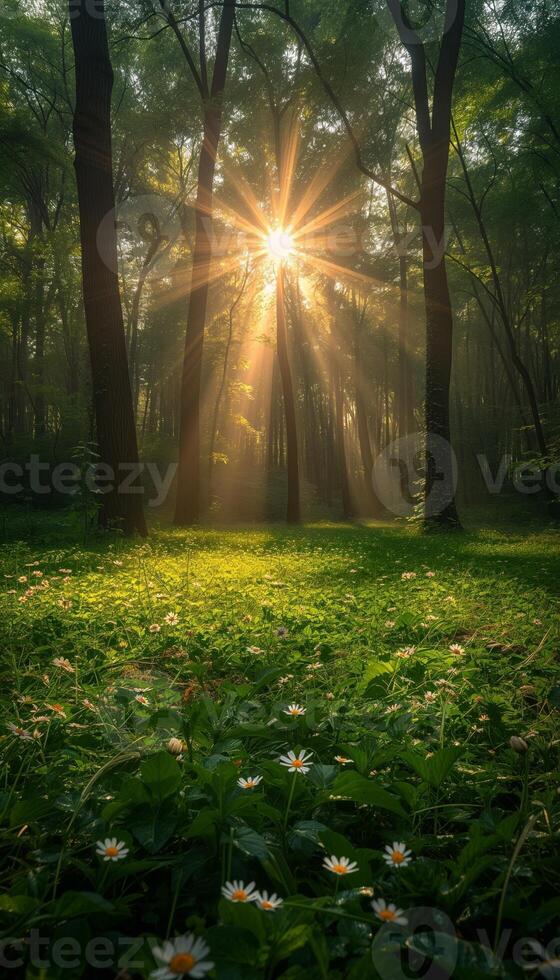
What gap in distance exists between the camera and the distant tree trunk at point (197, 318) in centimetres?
1039

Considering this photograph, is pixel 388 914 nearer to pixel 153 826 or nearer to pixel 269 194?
pixel 153 826

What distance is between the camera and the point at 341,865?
91 centimetres

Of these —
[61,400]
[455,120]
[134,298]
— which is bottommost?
[61,400]

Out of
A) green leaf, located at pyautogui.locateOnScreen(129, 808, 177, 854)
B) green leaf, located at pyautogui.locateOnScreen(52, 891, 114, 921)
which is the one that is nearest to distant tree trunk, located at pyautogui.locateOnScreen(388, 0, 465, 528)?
green leaf, located at pyautogui.locateOnScreen(129, 808, 177, 854)

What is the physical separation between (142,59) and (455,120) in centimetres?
1057

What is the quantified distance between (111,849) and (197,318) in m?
10.9

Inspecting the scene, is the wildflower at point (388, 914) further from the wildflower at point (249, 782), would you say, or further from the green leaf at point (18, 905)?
the green leaf at point (18, 905)

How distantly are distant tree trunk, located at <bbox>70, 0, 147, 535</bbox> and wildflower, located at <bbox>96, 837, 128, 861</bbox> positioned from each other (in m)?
6.07

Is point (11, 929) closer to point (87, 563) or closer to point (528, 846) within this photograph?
point (528, 846)

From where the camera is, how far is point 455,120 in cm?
1376

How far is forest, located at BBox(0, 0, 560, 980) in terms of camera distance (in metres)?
0.87

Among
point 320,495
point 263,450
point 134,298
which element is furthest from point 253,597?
point 263,450

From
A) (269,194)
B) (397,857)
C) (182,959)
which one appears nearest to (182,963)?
(182,959)

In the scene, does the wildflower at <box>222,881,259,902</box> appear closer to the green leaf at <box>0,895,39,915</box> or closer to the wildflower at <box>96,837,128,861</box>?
the wildflower at <box>96,837,128,861</box>
